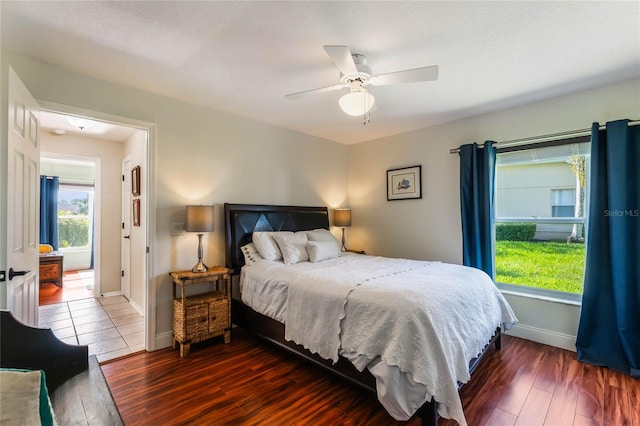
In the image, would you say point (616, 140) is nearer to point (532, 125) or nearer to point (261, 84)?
point (532, 125)

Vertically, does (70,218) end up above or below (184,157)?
below

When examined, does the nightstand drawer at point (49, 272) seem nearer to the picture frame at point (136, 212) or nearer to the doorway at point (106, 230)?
the doorway at point (106, 230)

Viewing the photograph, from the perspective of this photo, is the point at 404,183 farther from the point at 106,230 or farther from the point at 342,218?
the point at 106,230

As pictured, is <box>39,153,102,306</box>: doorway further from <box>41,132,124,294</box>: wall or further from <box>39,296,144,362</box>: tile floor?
<box>39,296,144,362</box>: tile floor

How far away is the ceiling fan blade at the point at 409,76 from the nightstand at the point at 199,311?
228 cm

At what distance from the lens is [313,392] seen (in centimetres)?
218

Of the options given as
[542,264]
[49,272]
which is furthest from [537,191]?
[49,272]

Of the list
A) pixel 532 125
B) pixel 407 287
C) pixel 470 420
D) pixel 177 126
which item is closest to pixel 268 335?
pixel 407 287

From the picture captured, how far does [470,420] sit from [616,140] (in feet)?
8.57

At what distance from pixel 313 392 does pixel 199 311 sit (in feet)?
4.39

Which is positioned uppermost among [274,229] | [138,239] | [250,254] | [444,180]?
[444,180]

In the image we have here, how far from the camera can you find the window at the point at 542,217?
116 inches

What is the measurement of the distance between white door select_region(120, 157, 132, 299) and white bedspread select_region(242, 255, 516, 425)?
8.96ft

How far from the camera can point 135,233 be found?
4168mm
